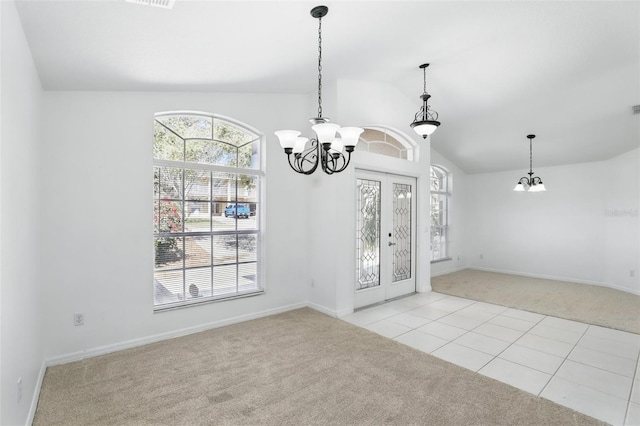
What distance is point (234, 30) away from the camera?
2.61 meters

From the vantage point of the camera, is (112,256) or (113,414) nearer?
(113,414)

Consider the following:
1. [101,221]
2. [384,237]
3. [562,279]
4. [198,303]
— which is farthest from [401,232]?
[101,221]

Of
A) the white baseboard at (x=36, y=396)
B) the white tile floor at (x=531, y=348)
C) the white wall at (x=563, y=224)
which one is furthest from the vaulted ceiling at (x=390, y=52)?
the white tile floor at (x=531, y=348)

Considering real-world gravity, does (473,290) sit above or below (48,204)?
below

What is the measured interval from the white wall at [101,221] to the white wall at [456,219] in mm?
5482

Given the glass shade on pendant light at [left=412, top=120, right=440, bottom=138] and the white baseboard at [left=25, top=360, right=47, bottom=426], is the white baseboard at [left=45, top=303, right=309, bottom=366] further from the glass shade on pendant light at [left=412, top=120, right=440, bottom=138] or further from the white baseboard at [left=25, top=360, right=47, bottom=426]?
the glass shade on pendant light at [left=412, top=120, right=440, bottom=138]

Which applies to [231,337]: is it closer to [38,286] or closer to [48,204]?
[38,286]

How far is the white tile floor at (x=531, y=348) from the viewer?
258cm

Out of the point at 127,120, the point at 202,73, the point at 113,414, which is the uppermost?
the point at 202,73

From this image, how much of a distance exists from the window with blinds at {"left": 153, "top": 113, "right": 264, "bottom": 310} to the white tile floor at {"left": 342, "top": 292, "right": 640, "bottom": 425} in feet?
5.51

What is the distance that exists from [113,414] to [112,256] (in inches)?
59.4

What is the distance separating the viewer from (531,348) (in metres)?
3.43

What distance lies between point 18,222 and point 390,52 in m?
3.67

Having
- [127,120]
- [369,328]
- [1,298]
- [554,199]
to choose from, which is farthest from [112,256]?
[554,199]
